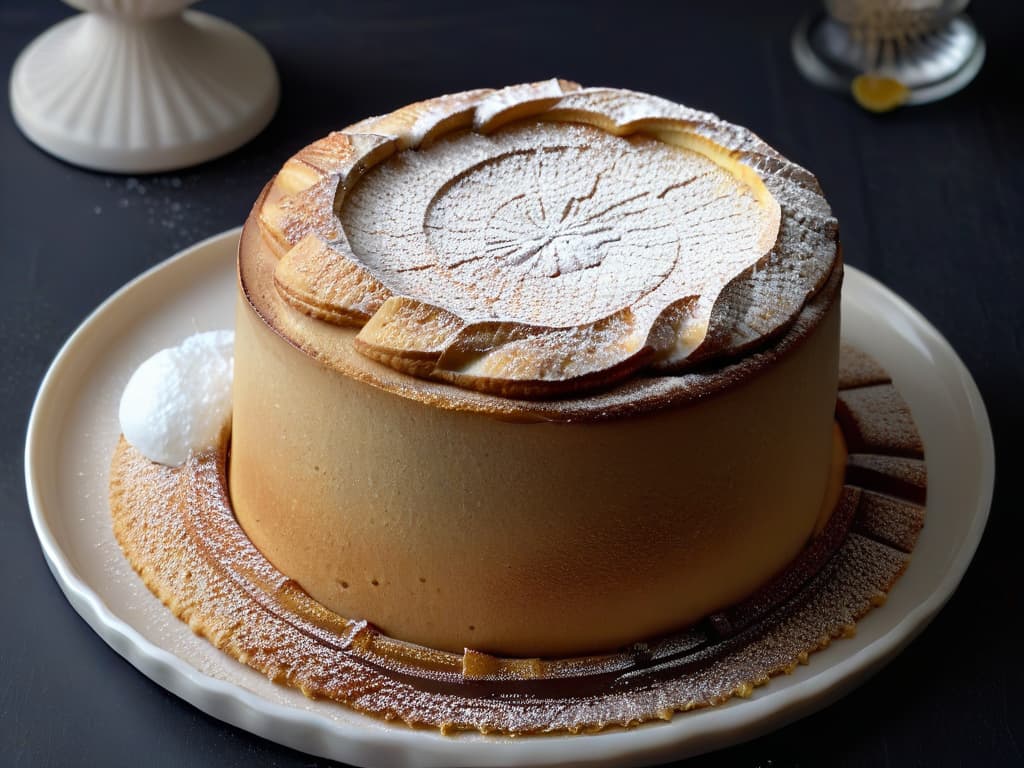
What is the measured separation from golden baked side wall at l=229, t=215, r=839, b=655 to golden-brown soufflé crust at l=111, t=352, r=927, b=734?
0.09 ft

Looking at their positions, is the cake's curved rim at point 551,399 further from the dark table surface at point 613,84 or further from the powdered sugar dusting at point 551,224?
the dark table surface at point 613,84

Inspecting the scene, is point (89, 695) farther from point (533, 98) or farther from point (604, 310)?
point (533, 98)

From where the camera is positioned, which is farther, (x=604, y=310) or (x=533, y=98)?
(x=533, y=98)

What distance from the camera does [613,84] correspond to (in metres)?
2.98

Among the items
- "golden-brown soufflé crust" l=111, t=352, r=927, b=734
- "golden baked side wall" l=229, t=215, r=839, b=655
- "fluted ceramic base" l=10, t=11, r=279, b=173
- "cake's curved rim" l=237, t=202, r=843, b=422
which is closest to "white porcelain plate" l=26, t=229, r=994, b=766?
"golden-brown soufflé crust" l=111, t=352, r=927, b=734

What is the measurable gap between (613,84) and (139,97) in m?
0.91

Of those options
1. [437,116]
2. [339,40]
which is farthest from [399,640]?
[339,40]

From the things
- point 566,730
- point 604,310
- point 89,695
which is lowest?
point 89,695

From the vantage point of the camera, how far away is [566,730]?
5.29ft

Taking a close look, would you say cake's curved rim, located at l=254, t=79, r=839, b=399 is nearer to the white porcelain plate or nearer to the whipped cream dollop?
the whipped cream dollop

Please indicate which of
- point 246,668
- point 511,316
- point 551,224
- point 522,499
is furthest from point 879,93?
point 246,668

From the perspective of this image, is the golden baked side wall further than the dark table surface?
No

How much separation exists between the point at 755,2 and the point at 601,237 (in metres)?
1.65

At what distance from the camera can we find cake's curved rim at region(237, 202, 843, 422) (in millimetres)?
1538
